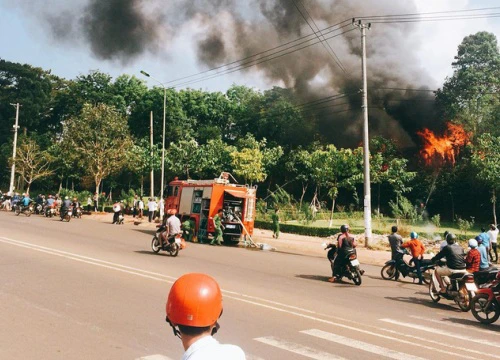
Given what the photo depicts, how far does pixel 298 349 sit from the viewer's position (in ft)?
18.6

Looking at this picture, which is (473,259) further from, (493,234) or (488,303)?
(493,234)

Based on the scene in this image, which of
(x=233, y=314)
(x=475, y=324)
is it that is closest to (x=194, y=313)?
(x=233, y=314)

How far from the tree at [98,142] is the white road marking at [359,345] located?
3292cm

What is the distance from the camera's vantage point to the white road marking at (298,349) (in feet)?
17.7

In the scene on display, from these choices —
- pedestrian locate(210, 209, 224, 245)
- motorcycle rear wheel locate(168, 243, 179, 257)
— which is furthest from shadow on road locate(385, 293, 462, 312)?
pedestrian locate(210, 209, 224, 245)

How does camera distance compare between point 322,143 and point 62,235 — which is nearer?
point 62,235

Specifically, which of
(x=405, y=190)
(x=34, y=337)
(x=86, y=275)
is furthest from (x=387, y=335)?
(x=405, y=190)

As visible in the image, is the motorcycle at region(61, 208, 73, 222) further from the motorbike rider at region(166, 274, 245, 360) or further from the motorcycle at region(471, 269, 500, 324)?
the motorbike rider at region(166, 274, 245, 360)

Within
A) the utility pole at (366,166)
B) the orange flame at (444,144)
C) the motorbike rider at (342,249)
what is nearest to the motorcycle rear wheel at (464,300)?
the motorbike rider at (342,249)

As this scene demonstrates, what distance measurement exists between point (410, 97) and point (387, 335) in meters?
34.3

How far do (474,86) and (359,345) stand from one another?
4121 cm

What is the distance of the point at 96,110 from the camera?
37969 mm

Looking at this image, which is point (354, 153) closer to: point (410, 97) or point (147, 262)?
point (410, 97)

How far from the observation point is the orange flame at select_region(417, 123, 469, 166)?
3712 cm
